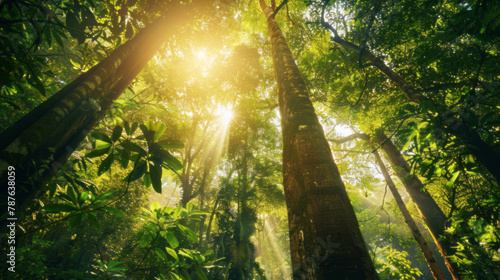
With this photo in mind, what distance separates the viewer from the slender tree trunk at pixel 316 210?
29.8 inches

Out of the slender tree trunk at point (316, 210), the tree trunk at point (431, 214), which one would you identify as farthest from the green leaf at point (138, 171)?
the tree trunk at point (431, 214)

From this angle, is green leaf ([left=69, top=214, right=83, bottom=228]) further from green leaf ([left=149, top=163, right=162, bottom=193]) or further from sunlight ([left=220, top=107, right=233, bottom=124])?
sunlight ([left=220, top=107, right=233, bottom=124])

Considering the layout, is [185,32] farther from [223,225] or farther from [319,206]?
[223,225]

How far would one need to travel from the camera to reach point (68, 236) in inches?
299

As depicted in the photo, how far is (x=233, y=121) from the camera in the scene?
8.89 m

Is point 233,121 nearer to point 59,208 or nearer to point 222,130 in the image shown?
point 222,130

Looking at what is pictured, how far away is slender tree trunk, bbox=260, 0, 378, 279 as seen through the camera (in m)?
0.76

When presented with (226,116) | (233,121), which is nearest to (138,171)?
(233,121)

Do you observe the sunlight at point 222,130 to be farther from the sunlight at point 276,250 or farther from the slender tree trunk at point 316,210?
the sunlight at point 276,250

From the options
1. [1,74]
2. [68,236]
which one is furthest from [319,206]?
[68,236]

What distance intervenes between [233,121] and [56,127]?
302 inches

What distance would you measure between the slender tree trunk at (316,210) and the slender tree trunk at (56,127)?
1.53 metres

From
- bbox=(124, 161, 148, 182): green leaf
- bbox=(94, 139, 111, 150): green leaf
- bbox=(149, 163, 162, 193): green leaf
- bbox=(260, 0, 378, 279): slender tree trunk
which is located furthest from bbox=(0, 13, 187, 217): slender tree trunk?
bbox=(260, 0, 378, 279): slender tree trunk

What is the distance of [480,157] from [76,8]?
436 centimetres
